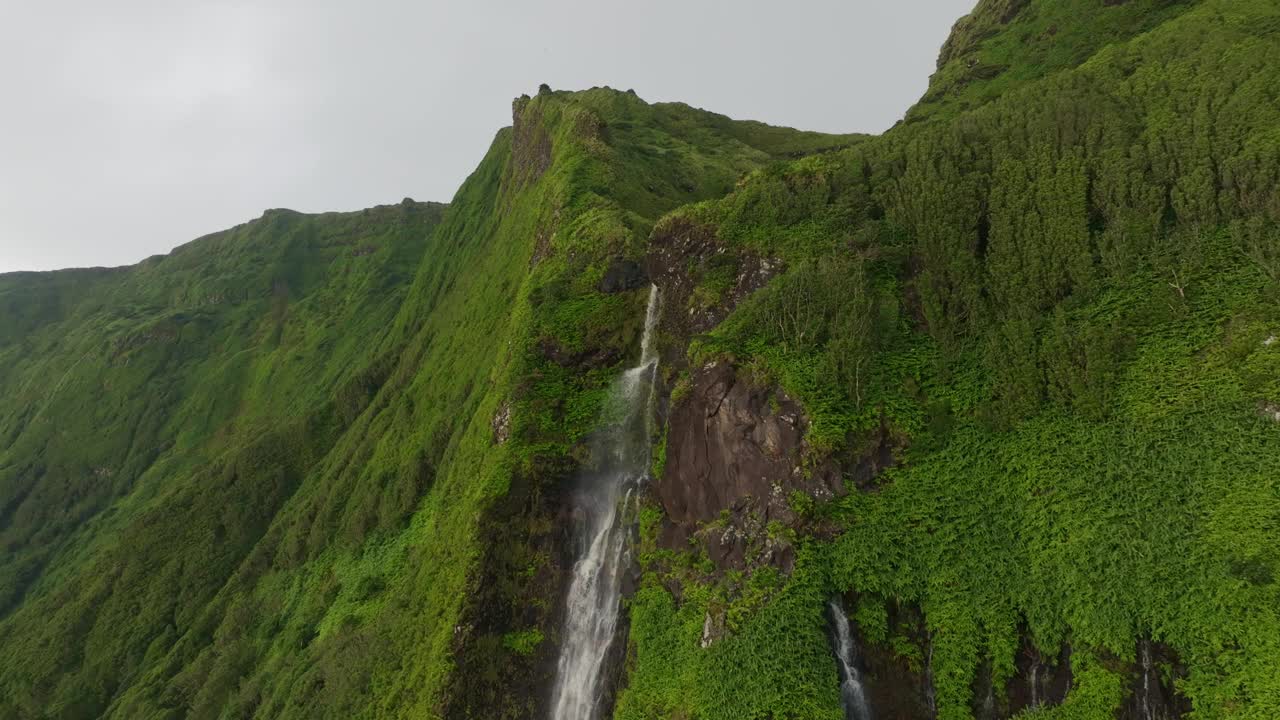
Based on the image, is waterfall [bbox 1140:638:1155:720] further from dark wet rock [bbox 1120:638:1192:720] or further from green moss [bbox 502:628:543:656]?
green moss [bbox 502:628:543:656]

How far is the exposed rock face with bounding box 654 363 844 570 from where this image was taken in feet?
73.7

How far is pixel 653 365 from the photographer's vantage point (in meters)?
34.2

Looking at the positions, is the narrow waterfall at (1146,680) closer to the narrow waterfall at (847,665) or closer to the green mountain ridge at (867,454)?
the green mountain ridge at (867,454)

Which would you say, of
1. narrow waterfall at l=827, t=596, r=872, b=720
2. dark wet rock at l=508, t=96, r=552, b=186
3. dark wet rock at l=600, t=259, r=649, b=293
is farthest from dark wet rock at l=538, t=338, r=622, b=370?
dark wet rock at l=508, t=96, r=552, b=186

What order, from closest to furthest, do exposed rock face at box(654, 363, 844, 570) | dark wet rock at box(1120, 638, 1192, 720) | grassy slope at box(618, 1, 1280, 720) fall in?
dark wet rock at box(1120, 638, 1192, 720) < grassy slope at box(618, 1, 1280, 720) < exposed rock face at box(654, 363, 844, 570)

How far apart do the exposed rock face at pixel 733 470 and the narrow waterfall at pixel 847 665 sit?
2174 millimetres

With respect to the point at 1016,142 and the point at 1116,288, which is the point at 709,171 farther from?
the point at 1116,288

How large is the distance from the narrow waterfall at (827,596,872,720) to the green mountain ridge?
A: 0.45 metres

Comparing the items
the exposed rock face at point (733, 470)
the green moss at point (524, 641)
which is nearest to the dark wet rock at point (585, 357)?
the exposed rock face at point (733, 470)

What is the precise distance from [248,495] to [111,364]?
75663 millimetres

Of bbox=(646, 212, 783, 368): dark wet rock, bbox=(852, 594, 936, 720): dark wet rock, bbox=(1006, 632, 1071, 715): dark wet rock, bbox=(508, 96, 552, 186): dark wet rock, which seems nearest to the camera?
bbox=(1006, 632, 1071, 715): dark wet rock

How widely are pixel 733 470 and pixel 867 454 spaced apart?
5.15 metres

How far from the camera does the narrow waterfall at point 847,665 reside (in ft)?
64.6

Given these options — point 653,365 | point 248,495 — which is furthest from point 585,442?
point 248,495
